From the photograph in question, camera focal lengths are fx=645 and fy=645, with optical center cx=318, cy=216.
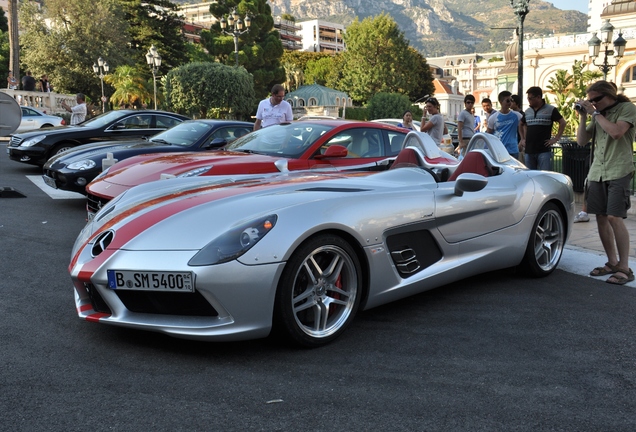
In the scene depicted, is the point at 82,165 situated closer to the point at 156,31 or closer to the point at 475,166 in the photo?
the point at 475,166

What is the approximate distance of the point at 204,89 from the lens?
4038cm

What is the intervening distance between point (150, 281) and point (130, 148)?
20.0 ft

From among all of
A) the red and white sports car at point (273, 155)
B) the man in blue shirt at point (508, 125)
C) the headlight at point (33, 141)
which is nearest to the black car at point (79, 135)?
the headlight at point (33, 141)

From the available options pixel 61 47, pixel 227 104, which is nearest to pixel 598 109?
pixel 227 104

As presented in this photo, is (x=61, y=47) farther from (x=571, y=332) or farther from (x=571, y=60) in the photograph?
(x=571, y=332)

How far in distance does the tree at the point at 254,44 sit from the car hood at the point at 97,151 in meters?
55.5

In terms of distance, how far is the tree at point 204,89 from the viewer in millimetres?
39969

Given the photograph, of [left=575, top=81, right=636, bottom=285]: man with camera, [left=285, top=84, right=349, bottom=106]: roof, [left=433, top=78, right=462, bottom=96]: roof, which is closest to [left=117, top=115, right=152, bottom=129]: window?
[left=575, top=81, right=636, bottom=285]: man with camera

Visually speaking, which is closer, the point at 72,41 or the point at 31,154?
Answer: the point at 31,154

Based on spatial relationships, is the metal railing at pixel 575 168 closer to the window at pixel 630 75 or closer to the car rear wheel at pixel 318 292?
the car rear wheel at pixel 318 292

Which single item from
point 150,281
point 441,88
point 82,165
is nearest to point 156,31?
point 82,165

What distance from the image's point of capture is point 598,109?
5.32m

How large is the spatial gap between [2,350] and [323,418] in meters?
1.79

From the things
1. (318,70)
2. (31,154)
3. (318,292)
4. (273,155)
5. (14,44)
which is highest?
(318,70)
